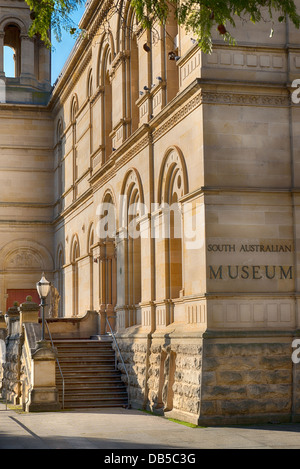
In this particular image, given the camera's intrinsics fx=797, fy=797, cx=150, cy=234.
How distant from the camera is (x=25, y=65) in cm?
4500

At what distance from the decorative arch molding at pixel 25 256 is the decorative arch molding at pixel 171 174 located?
21428mm

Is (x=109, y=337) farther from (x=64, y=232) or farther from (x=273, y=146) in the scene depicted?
(x=64, y=232)

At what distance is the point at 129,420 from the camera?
18.8 metres

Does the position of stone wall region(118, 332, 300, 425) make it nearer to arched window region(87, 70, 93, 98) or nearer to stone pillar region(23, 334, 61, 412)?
stone pillar region(23, 334, 61, 412)

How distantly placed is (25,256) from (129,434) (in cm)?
2708

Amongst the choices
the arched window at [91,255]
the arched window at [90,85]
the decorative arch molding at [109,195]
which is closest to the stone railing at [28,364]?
the arched window at [91,255]

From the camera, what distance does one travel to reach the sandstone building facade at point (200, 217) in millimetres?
17469

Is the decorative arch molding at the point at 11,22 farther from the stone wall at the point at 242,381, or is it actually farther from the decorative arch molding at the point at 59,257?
the stone wall at the point at 242,381

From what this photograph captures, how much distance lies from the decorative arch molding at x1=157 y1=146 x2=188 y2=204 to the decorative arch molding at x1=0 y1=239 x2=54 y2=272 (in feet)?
70.3

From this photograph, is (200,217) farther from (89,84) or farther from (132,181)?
(89,84)

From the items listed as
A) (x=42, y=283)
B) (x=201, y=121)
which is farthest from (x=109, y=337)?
(x=201, y=121)

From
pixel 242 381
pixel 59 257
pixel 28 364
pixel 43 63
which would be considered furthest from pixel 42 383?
pixel 43 63

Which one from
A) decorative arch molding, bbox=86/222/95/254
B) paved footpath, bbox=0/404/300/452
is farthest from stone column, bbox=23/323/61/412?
decorative arch molding, bbox=86/222/95/254

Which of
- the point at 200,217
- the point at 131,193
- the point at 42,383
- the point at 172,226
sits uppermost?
the point at 131,193
